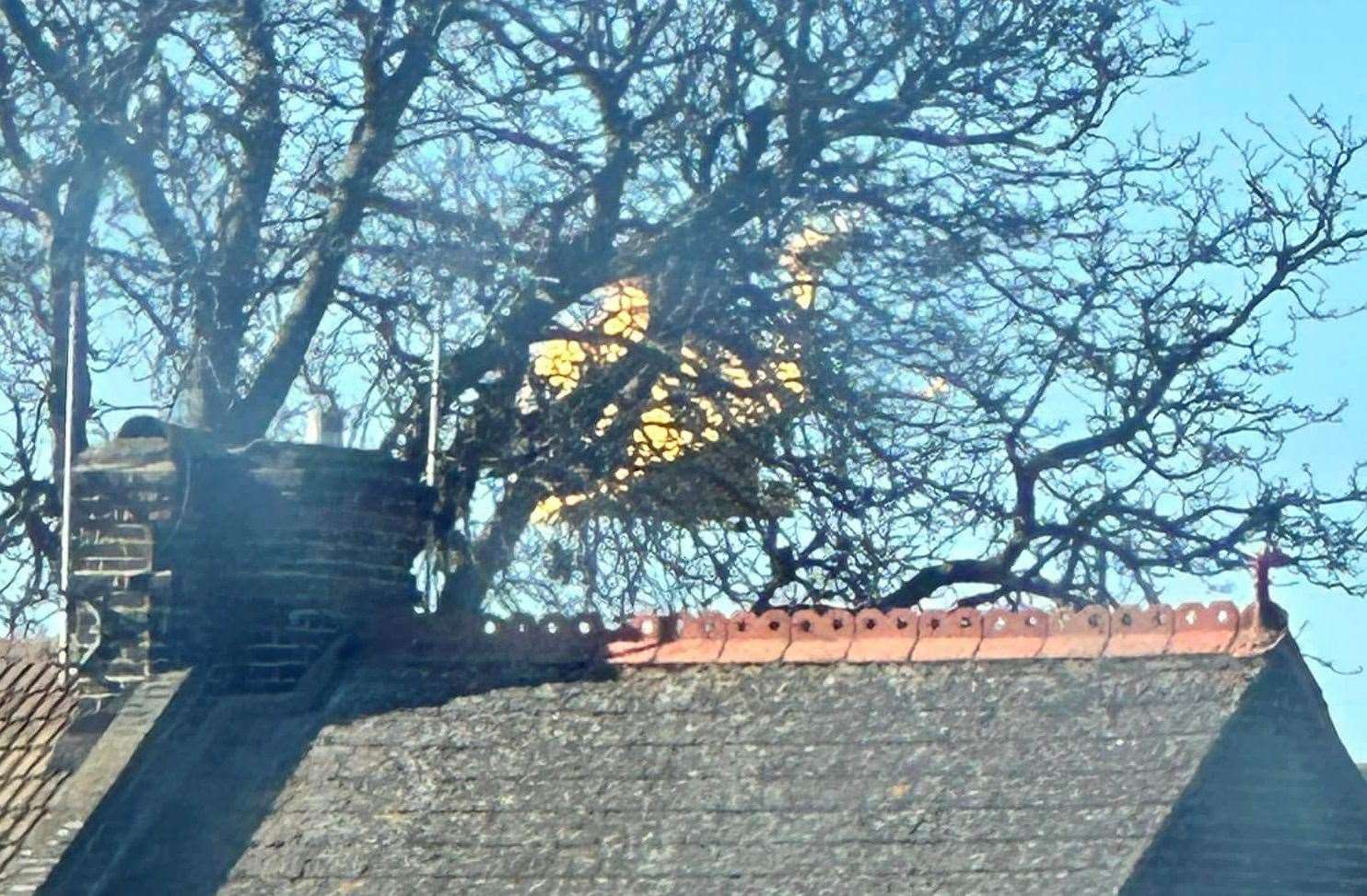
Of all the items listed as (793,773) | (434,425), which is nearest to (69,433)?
(434,425)

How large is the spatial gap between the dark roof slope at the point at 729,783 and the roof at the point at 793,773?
0.5 inches

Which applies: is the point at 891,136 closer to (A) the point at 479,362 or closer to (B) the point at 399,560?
(A) the point at 479,362

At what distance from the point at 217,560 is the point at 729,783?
395 cm

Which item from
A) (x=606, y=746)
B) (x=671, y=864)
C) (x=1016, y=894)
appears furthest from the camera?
(x=606, y=746)

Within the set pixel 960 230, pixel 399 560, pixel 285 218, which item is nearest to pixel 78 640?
pixel 399 560

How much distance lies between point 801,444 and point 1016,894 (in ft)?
28.0

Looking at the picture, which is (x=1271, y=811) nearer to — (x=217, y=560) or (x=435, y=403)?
(x=217, y=560)

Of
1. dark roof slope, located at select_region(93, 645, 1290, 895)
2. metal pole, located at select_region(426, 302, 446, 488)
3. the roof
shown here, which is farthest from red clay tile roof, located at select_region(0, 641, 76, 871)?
metal pole, located at select_region(426, 302, 446, 488)

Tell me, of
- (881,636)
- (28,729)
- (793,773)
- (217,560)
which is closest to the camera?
(793,773)

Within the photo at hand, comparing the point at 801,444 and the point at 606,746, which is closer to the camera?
the point at 606,746

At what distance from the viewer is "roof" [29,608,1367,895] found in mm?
10867

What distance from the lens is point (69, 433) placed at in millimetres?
16234

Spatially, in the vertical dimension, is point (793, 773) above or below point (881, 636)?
below

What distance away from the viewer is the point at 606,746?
1208 cm
